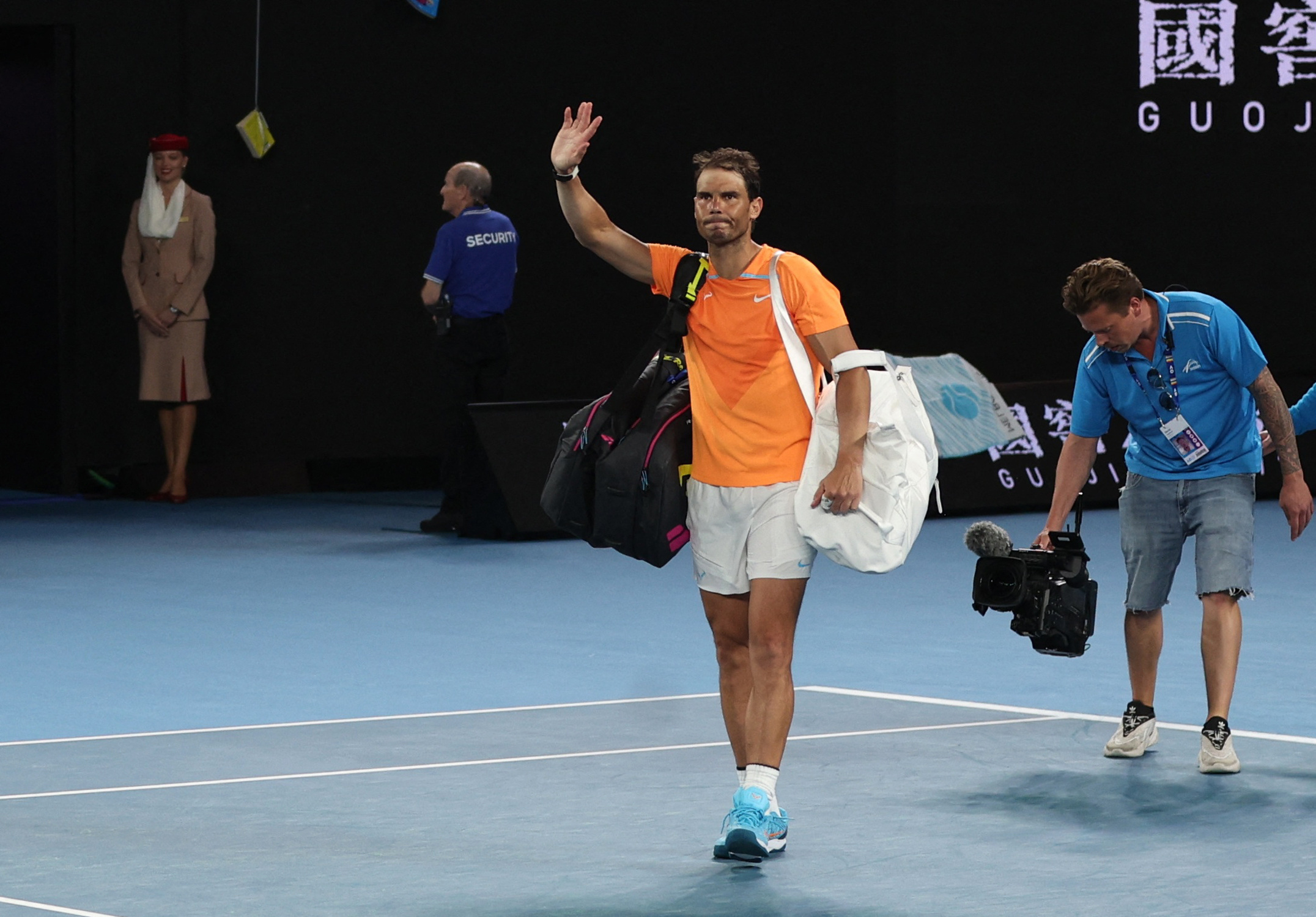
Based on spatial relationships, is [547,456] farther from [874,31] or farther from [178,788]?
[178,788]

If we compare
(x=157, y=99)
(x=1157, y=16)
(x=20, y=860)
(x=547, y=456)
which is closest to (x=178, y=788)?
(x=20, y=860)

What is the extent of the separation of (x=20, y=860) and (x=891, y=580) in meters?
6.07

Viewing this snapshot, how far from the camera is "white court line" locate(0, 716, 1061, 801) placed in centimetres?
636

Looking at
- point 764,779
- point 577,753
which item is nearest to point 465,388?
point 577,753

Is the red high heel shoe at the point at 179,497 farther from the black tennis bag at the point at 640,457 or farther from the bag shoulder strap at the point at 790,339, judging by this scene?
the bag shoulder strap at the point at 790,339

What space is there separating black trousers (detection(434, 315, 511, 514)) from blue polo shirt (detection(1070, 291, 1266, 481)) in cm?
592

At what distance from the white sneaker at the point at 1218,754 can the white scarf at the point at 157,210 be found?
879cm

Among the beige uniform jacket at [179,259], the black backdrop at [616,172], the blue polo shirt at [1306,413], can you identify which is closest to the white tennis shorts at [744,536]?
the blue polo shirt at [1306,413]

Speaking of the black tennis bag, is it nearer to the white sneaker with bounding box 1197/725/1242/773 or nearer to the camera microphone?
the camera microphone

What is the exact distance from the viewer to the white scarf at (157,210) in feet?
45.7

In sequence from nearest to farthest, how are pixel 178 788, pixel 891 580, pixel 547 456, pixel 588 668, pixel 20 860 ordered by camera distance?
pixel 20 860, pixel 178 788, pixel 588 668, pixel 891 580, pixel 547 456

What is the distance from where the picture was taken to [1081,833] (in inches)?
229

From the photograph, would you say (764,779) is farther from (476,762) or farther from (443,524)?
(443,524)

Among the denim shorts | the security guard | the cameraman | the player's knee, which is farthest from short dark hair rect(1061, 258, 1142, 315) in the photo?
the security guard
